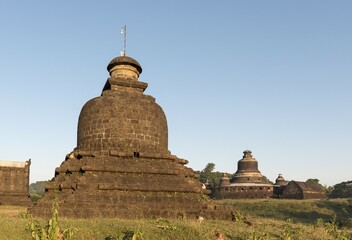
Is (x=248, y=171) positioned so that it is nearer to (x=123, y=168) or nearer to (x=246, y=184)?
(x=246, y=184)

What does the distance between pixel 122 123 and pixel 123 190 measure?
335 cm

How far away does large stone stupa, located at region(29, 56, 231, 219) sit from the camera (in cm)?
1292

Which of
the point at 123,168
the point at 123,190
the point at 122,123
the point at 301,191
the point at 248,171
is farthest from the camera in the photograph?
the point at 248,171

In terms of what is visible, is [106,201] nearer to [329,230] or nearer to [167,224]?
[167,224]

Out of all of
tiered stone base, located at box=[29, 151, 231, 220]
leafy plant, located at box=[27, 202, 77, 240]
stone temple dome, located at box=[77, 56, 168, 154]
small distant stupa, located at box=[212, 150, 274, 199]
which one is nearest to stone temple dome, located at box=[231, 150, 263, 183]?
small distant stupa, located at box=[212, 150, 274, 199]

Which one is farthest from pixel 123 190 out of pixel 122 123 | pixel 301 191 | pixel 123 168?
pixel 301 191

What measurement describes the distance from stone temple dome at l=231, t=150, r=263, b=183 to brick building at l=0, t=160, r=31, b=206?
32.5m

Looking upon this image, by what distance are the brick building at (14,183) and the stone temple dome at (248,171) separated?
32499 mm

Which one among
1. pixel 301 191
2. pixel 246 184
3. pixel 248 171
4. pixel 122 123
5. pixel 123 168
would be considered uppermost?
pixel 122 123

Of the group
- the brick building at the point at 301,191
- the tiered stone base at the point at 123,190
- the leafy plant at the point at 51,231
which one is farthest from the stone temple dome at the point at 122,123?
the brick building at the point at 301,191

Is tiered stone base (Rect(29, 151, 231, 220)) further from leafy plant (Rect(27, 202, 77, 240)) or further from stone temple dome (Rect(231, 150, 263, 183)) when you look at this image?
stone temple dome (Rect(231, 150, 263, 183))

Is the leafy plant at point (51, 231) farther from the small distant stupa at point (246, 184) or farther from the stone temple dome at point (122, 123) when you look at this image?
the small distant stupa at point (246, 184)

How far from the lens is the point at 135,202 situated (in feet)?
43.5

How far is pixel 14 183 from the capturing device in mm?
30891
